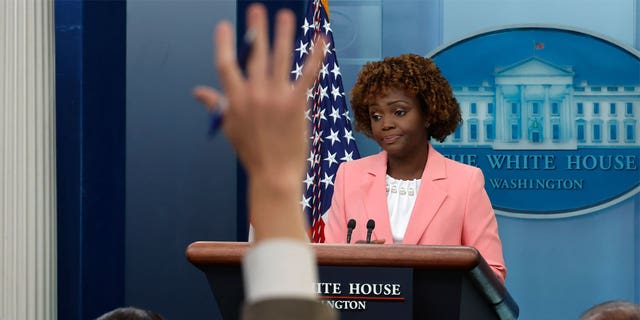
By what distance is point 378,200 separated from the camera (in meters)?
3.20

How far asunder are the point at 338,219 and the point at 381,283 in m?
0.85

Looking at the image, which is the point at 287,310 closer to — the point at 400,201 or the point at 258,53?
the point at 258,53

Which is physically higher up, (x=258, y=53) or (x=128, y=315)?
(x=258, y=53)

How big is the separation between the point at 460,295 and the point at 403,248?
0.53 feet

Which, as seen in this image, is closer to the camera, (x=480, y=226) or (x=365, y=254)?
(x=365, y=254)

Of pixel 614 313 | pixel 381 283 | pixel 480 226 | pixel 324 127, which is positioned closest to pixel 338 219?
pixel 480 226

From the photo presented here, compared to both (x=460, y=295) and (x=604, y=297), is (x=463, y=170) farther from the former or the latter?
(x=604, y=297)

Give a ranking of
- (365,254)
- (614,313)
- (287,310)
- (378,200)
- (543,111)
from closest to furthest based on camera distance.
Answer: (287,310) → (614,313) → (365,254) → (378,200) → (543,111)

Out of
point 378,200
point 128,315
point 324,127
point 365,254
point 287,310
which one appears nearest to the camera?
point 287,310

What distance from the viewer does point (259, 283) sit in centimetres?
94

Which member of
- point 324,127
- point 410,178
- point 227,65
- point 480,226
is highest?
point 227,65

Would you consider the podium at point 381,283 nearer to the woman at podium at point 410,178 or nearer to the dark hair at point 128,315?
the dark hair at point 128,315
